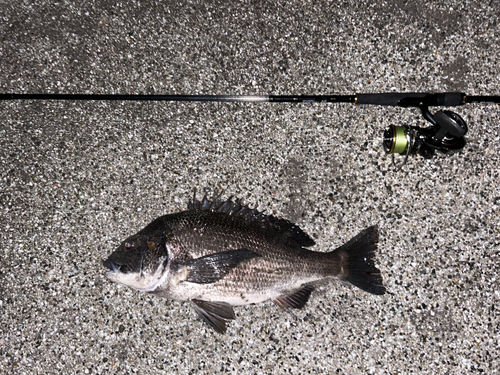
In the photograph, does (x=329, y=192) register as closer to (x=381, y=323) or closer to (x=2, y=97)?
(x=381, y=323)

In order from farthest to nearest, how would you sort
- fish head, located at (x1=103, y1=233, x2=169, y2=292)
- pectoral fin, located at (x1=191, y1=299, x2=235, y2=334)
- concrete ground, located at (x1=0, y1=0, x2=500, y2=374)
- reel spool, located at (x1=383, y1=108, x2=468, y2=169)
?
concrete ground, located at (x1=0, y1=0, x2=500, y2=374), reel spool, located at (x1=383, y1=108, x2=468, y2=169), pectoral fin, located at (x1=191, y1=299, x2=235, y2=334), fish head, located at (x1=103, y1=233, x2=169, y2=292)

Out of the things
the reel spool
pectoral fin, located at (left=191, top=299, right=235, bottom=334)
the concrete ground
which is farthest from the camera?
the concrete ground

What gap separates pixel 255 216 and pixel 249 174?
34 cm

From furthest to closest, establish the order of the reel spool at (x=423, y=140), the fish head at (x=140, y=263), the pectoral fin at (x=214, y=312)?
the reel spool at (x=423, y=140) < the pectoral fin at (x=214, y=312) < the fish head at (x=140, y=263)

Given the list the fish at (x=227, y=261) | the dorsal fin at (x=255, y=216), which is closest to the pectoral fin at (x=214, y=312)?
the fish at (x=227, y=261)

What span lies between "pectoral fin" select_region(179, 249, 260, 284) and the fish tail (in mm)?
638

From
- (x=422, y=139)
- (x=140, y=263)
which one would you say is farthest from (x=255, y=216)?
(x=422, y=139)

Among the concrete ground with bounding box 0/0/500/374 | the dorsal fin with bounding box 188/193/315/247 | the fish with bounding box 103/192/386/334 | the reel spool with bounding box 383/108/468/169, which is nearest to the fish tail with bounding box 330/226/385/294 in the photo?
the fish with bounding box 103/192/386/334

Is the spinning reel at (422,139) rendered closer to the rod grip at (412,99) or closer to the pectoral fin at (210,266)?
the rod grip at (412,99)

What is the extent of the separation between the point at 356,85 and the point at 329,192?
781 mm

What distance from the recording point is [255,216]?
206 centimetres

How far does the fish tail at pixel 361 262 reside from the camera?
6.74ft

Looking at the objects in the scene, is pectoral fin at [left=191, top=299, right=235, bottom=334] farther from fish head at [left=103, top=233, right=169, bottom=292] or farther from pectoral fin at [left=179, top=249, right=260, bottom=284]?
fish head at [left=103, top=233, right=169, bottom=292]

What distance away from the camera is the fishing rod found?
2031mm
